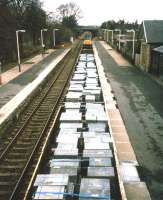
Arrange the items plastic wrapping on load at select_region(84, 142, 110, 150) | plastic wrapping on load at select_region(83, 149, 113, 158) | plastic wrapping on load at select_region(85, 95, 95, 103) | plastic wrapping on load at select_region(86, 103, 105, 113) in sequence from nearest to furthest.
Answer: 1. plastic wrapping on load at select_region(83, 149, 113, 158)
2. plastic wrapping on load at select_region(84, 142, 110, 150)
3. plastic wrapping on load at select_region(86, 103, 105, 113)
4. plastic wrapping on load at select_region(85, 95, 95, 103)

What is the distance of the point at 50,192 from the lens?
28.4 ft

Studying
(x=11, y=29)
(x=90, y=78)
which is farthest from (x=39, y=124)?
(x=11, y=29)

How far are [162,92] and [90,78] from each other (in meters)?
6.31

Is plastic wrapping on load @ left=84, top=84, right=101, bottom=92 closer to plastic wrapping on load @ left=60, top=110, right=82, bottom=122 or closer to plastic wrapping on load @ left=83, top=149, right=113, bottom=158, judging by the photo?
plastic wrapping on load @ left=60, top=110, right=82, bottom=122

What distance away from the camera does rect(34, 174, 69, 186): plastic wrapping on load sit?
916 cm

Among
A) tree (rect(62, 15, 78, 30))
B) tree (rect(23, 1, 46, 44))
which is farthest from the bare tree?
tree (rect(23, 1, 46, 44))

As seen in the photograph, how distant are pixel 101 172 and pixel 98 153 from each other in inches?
49.2

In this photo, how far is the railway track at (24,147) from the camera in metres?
10.4

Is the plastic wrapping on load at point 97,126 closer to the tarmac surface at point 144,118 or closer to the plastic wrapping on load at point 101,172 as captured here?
the tarmac surface at point 144,118

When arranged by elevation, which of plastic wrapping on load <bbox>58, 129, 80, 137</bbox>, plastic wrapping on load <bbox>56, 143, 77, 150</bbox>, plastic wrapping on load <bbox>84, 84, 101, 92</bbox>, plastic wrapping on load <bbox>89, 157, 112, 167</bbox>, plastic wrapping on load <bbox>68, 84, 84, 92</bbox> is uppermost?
plastic wrapping on load <bbox>84, 84, 101, 92</bbox>

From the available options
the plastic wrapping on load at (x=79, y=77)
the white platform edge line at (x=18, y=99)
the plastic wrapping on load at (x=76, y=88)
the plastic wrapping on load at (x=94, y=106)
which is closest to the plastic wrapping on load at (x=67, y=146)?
the plastic wrapping on load at (x=94, y=106)

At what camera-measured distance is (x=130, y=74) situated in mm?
31281

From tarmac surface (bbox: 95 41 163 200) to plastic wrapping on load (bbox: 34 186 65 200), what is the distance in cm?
273

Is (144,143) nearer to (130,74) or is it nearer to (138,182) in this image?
(138,182)
